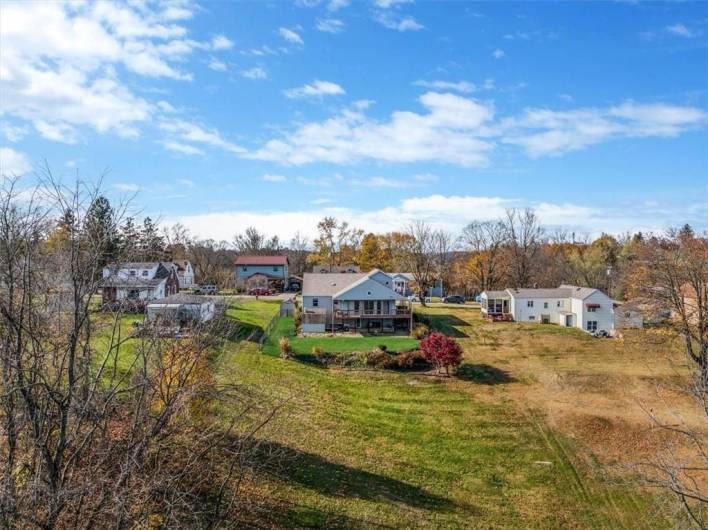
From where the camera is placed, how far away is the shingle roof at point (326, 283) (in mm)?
40906

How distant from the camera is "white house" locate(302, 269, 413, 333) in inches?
1522

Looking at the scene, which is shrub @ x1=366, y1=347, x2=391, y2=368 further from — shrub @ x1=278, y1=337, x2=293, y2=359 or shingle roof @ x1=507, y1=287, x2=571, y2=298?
shingle roof @ x1=507, y1=287, x2=571, y2=298

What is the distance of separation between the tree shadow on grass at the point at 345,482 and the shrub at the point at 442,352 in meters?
13.4

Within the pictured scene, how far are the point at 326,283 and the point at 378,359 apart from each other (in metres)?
13.5

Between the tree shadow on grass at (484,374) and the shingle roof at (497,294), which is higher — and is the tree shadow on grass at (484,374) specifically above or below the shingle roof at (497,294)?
below

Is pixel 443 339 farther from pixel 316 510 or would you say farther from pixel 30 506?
pixel 30 506

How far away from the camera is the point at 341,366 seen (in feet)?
99.4

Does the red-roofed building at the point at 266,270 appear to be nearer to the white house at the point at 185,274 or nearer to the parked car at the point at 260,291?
the parked car at the point at 260,291

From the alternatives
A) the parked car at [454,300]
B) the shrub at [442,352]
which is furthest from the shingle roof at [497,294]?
the shrub at [442,352]

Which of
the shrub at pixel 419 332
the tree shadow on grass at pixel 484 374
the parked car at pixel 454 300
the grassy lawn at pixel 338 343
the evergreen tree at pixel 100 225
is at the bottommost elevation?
the tree shadow on grass at pixel 484 374

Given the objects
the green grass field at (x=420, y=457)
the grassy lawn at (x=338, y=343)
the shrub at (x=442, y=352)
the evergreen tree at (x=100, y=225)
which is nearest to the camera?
the evergreen tree at (x=100, y=225)

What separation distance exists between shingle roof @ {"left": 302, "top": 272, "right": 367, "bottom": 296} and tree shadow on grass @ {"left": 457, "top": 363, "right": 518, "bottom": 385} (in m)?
13.9

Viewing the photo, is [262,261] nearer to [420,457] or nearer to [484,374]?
[484,374]

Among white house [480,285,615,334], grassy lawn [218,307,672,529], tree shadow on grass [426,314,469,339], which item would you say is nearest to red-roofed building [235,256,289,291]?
tree shadow on grass [426,314,469,339]
